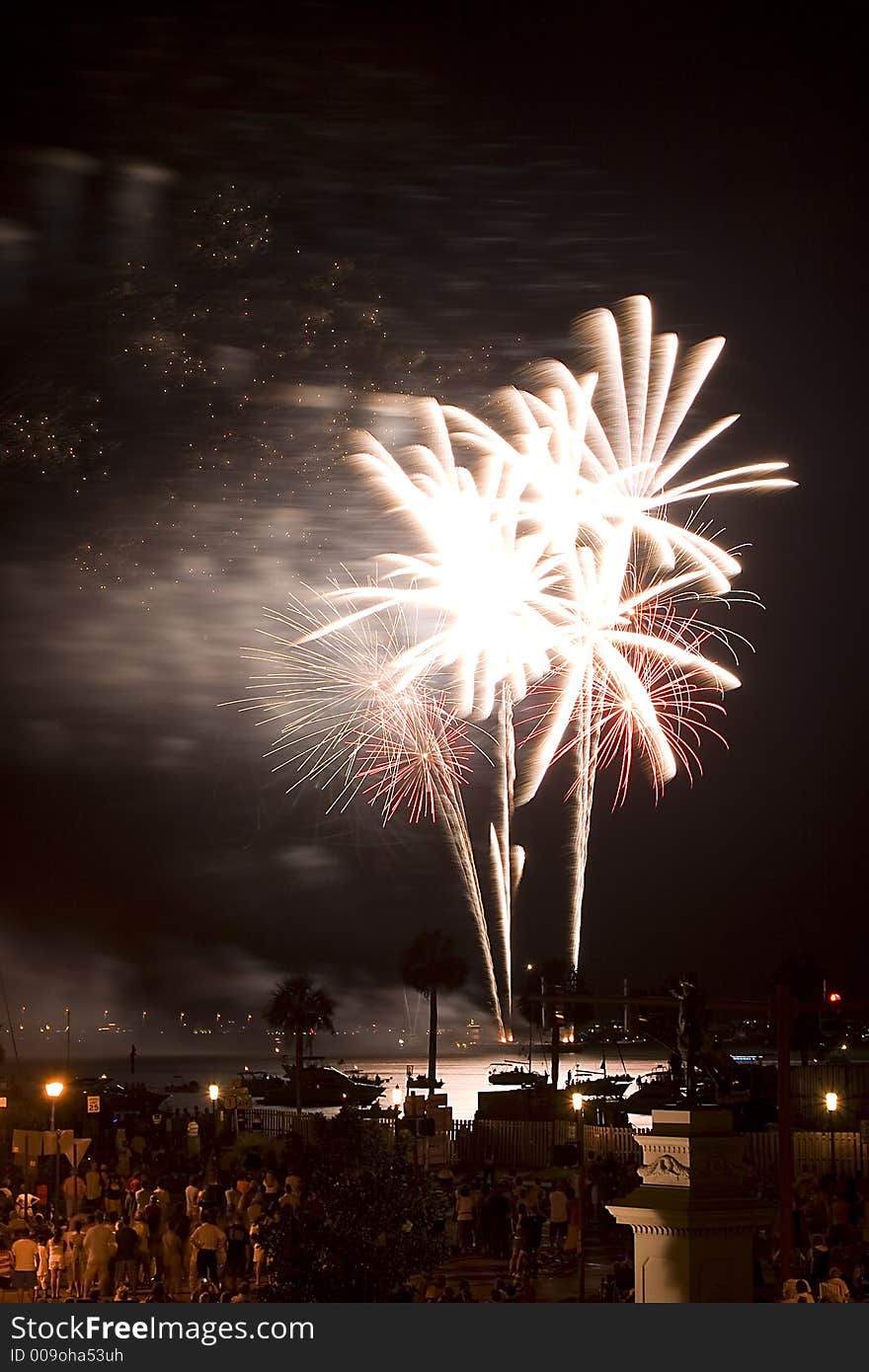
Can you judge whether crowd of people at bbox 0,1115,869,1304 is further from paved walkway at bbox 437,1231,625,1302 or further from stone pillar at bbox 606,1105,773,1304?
stone pillar at bbox 606,1105,773,1304

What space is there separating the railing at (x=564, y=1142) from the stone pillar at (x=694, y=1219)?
53.2 feet

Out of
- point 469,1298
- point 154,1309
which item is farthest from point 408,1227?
point 154,1309

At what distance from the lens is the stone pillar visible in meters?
10.1

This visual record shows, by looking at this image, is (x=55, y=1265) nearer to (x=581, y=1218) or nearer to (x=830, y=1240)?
(x=581, y=1218)

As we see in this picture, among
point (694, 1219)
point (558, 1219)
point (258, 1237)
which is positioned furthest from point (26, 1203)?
point (694, 1219)

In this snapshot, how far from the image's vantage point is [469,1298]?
14102 millimetres

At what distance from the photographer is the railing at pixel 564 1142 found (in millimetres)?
26797

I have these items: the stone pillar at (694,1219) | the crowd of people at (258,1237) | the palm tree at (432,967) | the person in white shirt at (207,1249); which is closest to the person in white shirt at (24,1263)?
the crowd of people at (258,1237)

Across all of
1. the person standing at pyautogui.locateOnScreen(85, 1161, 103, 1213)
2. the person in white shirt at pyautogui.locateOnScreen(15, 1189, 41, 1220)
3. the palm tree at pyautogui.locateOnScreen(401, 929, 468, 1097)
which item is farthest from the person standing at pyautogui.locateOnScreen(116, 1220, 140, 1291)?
the palm tree at pyautogui.locateOnScreen(401, 929, 468, 1097)

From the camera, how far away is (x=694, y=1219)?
33.2ft

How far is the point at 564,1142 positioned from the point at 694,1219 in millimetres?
22909

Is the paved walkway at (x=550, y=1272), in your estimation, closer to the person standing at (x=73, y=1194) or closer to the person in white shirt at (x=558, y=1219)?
the person in white shirt at (x=558, y=1219)

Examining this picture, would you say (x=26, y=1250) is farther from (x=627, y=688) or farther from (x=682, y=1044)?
(x=627, y=688)

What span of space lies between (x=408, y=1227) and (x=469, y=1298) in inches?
35.4
